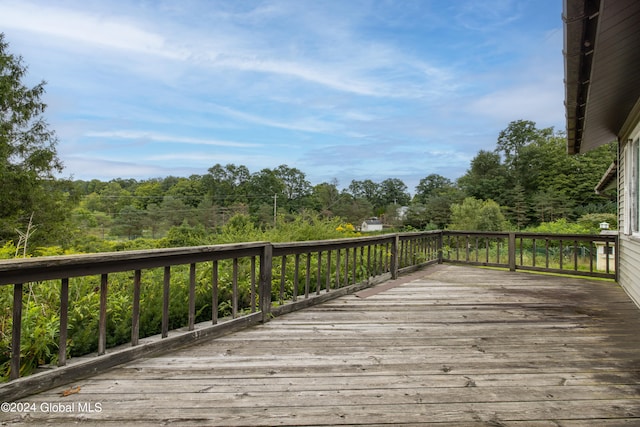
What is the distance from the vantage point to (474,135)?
1709 inches

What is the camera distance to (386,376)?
2.16 metres

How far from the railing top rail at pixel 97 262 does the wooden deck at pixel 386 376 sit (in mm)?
625

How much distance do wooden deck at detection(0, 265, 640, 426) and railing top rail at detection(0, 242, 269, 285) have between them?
0.62 metres

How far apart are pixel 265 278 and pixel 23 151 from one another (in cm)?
2063

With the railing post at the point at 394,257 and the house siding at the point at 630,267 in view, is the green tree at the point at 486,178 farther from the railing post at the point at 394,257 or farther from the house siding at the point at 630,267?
the railing post at the point at 394,257

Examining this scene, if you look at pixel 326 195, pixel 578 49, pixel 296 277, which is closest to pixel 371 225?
pixel 326 195

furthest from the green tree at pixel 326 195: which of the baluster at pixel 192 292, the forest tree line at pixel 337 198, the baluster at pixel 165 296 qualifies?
the baluster at pixel 165 296

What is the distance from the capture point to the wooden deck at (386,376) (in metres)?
1.69

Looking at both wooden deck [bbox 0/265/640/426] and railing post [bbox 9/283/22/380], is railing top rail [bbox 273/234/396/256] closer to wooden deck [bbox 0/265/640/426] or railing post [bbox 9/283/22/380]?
wooden deck [bbox 0/265/640/426]

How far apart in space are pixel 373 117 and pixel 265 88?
1674 centimetres

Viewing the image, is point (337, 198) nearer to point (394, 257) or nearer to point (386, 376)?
point (394, 257)

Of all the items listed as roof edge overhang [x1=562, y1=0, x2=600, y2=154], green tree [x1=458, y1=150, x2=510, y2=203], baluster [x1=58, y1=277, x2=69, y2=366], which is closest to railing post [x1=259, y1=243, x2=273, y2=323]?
baluster [x1=58, y1=277, x2=69, y2=366]

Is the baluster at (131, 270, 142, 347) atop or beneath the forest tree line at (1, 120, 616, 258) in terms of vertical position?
beneath

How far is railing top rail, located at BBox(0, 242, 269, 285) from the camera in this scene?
5.84ft
